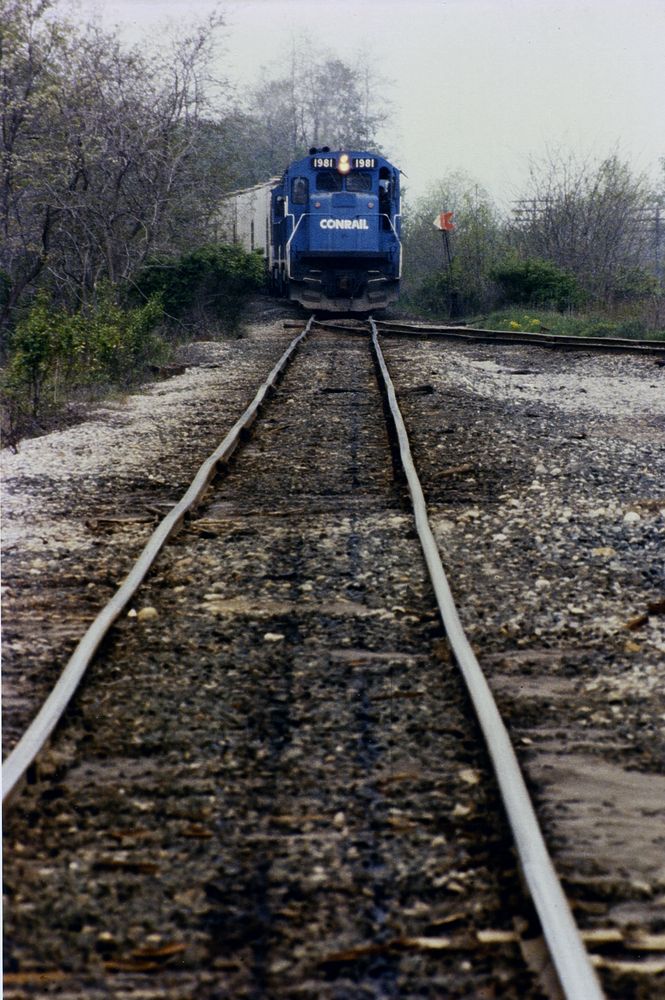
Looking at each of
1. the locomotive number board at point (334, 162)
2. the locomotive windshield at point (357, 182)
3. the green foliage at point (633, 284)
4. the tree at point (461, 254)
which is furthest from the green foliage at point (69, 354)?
the green foliage at point (633, 284)

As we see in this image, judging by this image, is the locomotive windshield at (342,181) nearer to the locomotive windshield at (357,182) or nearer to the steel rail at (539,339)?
the locomotive windshield at (357,182)

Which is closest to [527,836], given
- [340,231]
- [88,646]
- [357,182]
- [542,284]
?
[88,646]

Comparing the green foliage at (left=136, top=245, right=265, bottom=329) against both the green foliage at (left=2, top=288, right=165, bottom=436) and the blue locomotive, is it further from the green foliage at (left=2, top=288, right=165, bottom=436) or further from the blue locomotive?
the green foliage at (left=2, top=288, right=165, bottom=436)

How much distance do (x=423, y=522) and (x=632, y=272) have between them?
81.6ft

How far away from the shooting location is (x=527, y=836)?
2.36 m

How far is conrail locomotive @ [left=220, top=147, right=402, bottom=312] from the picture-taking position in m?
20.9

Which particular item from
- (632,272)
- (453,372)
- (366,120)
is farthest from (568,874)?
(366,120)

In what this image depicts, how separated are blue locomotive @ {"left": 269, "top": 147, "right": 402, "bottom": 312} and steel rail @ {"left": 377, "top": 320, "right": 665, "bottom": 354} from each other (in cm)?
142

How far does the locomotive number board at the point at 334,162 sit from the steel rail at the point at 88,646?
15.2m

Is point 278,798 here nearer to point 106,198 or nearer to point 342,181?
point 106,198

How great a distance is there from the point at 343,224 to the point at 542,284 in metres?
6.15

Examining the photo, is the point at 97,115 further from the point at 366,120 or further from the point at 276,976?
the point at 366,120

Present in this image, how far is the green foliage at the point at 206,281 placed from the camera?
1903 centimetres

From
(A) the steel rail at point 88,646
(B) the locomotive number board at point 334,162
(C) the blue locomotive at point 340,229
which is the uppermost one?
(B) the locomotive number board at point 334,162
